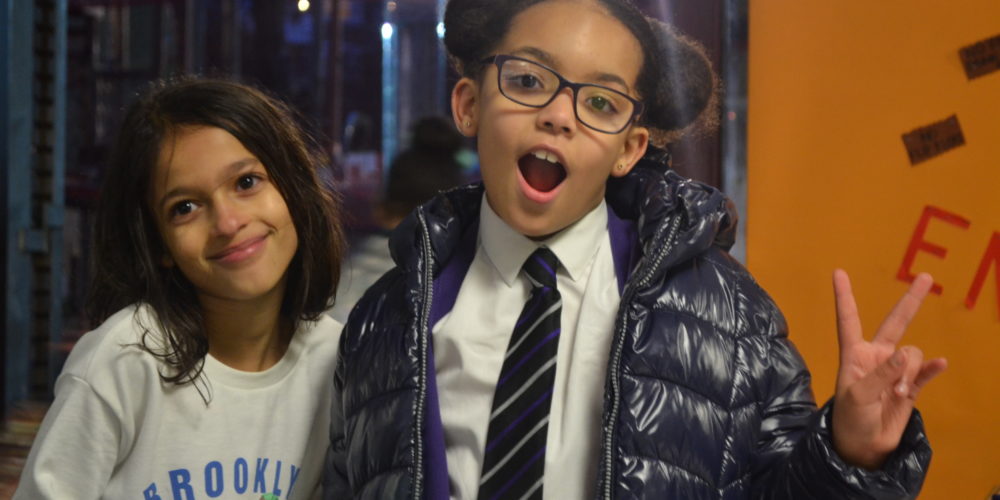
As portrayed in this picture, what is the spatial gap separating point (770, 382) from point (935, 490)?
1.55 feet

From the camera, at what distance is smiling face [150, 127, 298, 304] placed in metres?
1.60

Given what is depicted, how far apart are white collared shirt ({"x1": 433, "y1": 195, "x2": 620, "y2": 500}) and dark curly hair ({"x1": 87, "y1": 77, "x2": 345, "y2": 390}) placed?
35 cm

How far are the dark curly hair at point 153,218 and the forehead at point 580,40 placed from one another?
0.49 meters

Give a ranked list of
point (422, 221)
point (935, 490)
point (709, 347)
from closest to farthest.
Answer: point (709, 347) < point (422, 221) < point (935, 490)

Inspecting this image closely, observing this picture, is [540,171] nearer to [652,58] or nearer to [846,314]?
[652,58]

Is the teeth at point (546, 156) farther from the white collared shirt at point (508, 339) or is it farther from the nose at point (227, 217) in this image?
the nose at point (227, 217)

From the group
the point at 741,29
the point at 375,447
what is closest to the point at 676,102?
the point at 741,29

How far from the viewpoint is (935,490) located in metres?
1.65

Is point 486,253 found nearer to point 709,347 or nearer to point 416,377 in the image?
point 416,377

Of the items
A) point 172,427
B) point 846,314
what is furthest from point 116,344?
point 846,314

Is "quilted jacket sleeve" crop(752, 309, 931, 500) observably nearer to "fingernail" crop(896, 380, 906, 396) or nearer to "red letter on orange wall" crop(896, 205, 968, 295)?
"fingernail" crop(896, 380, 906, 396)

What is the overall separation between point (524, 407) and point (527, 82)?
460 millimetres

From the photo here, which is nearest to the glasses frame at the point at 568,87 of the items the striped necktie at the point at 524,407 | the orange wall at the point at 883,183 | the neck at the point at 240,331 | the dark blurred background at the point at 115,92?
the striped necktie at the point at 524,407

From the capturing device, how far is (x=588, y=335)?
56.3 inches
